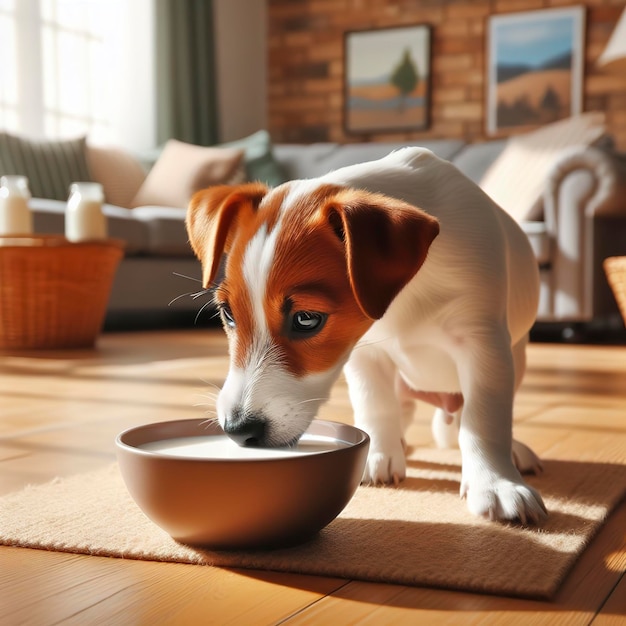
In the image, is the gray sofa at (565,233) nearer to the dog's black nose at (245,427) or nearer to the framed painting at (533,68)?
the framed painting at (533,68)

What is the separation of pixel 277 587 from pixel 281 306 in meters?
0.30

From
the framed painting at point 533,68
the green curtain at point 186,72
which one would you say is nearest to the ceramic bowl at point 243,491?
the green curtain at point 186,72

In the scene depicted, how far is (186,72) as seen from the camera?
6.46m

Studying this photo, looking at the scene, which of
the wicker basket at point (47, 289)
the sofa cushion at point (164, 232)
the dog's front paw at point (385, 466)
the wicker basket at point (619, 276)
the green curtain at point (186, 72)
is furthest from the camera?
the green curtain at point (186, 72)

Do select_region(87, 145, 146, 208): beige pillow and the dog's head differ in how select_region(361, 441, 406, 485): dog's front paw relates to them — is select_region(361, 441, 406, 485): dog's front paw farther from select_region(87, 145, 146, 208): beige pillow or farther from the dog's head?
select_region(87, 145, 146, 208): beige pillow

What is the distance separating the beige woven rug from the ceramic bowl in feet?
0.08

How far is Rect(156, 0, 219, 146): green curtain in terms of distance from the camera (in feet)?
20.6

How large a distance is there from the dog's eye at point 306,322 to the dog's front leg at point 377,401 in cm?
30

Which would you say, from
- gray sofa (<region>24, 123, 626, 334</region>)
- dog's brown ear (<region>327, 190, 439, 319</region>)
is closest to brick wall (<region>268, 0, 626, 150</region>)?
gray sofa (<region>24, 123, 626, 334</region>)

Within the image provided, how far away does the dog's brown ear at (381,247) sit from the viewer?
96cm

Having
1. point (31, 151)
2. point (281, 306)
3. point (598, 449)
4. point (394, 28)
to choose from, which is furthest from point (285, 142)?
point (281, 306)

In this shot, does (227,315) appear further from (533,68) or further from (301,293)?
(533,68)

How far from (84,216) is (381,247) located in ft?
8.77

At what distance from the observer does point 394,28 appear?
6699 millimetres
